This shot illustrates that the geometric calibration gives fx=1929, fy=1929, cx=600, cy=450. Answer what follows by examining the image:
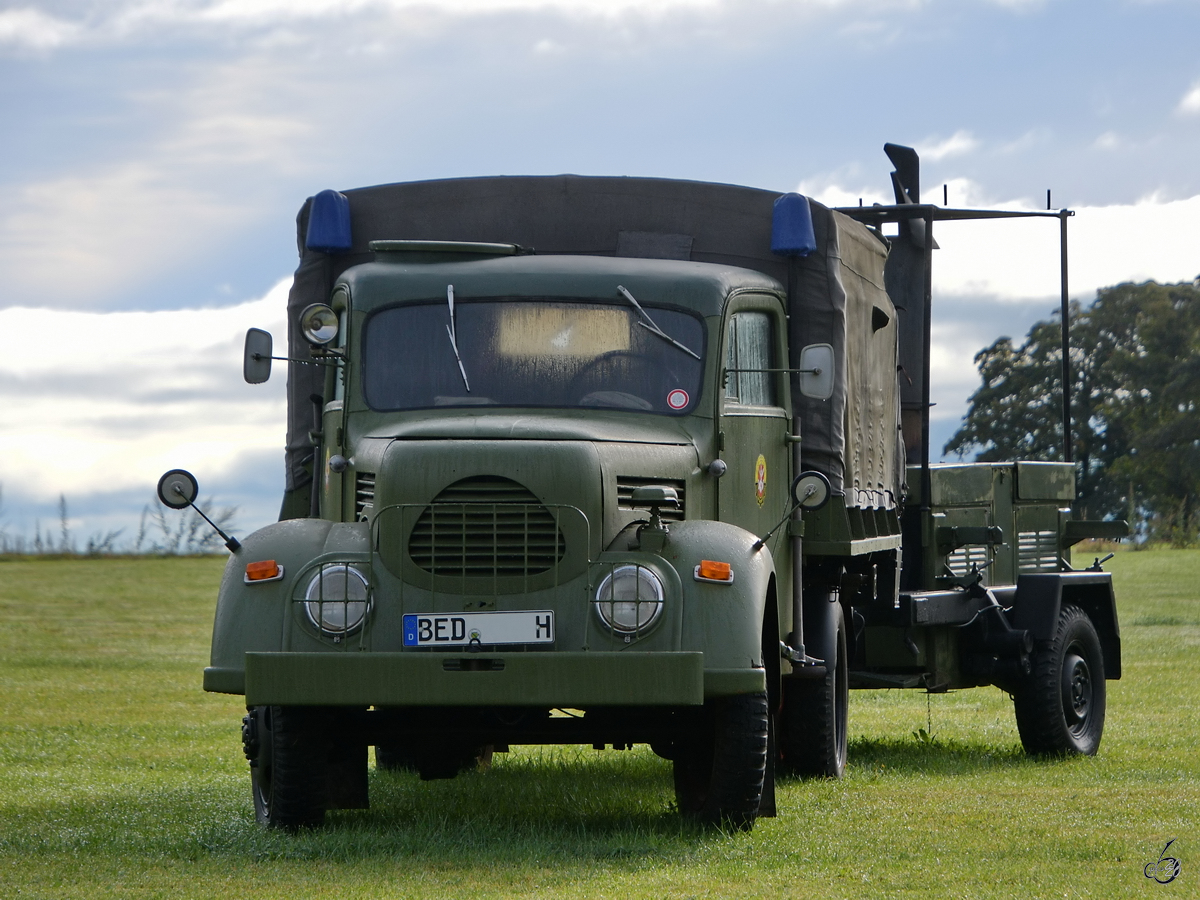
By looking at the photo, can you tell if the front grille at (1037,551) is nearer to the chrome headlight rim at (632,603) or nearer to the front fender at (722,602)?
the front fender at (722,602)

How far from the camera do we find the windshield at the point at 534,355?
955 cm

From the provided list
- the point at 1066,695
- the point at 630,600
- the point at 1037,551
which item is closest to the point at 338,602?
the point at 630,600

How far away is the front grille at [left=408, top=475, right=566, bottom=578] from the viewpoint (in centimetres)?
857

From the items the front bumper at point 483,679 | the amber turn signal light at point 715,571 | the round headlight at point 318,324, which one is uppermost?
the round headlight at point 318,324

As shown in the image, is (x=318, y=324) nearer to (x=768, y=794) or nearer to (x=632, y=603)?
(x=632, y=603)

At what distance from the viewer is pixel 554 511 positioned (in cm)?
858

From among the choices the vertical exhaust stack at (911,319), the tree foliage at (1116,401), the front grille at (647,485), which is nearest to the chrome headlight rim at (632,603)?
the front grille at (647,485)

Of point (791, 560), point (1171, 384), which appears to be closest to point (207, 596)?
point (791, 560)

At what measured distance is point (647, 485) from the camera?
9125 mm

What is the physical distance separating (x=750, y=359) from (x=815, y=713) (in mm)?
2443

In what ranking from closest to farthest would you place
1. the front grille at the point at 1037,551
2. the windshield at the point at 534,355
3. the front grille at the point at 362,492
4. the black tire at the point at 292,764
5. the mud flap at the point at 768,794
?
1. the black tire at the point at 292,764
2. the mud flap at the point at 768,794
3. the front grille at the point at 362,492
4. the windshield at the point at 534,355
5. the front grille at the point at 1037,551

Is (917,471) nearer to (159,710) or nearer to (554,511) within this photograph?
(554,511)

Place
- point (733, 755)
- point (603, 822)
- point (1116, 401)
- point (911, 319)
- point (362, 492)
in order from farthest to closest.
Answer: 1. point (1116, 401)
2. point (911, 319)
3. point (603, 822)
4. point (362, 492)
5. point (733, 755)

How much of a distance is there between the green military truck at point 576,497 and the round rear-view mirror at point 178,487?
1 cm
